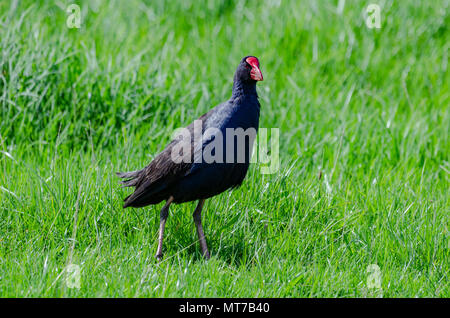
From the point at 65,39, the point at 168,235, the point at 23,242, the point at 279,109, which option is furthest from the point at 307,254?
the point at 65,39

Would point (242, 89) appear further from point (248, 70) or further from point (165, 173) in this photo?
point (165, 173)

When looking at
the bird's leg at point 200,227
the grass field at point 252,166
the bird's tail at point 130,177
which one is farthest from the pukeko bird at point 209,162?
the grass field at point 252,166

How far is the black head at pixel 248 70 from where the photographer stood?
392 cm

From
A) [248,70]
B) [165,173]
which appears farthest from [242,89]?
[165,173]

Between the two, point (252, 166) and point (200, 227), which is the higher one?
point (252, 166)

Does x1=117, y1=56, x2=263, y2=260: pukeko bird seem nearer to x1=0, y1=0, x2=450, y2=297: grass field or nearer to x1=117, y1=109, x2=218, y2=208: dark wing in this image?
x1=117, y1=109, x2=218, y2=208: dark wing

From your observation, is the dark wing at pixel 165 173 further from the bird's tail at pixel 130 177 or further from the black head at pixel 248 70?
the black head at pixel 248 70

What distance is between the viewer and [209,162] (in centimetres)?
386

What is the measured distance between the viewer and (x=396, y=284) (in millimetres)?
3703

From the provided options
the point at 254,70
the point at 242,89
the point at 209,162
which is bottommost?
the point at 209,162

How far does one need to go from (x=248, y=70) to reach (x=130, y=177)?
110 centimetres

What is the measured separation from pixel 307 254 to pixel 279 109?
2158mm

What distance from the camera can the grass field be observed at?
3.76m

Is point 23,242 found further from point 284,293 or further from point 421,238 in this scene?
point 421,238
